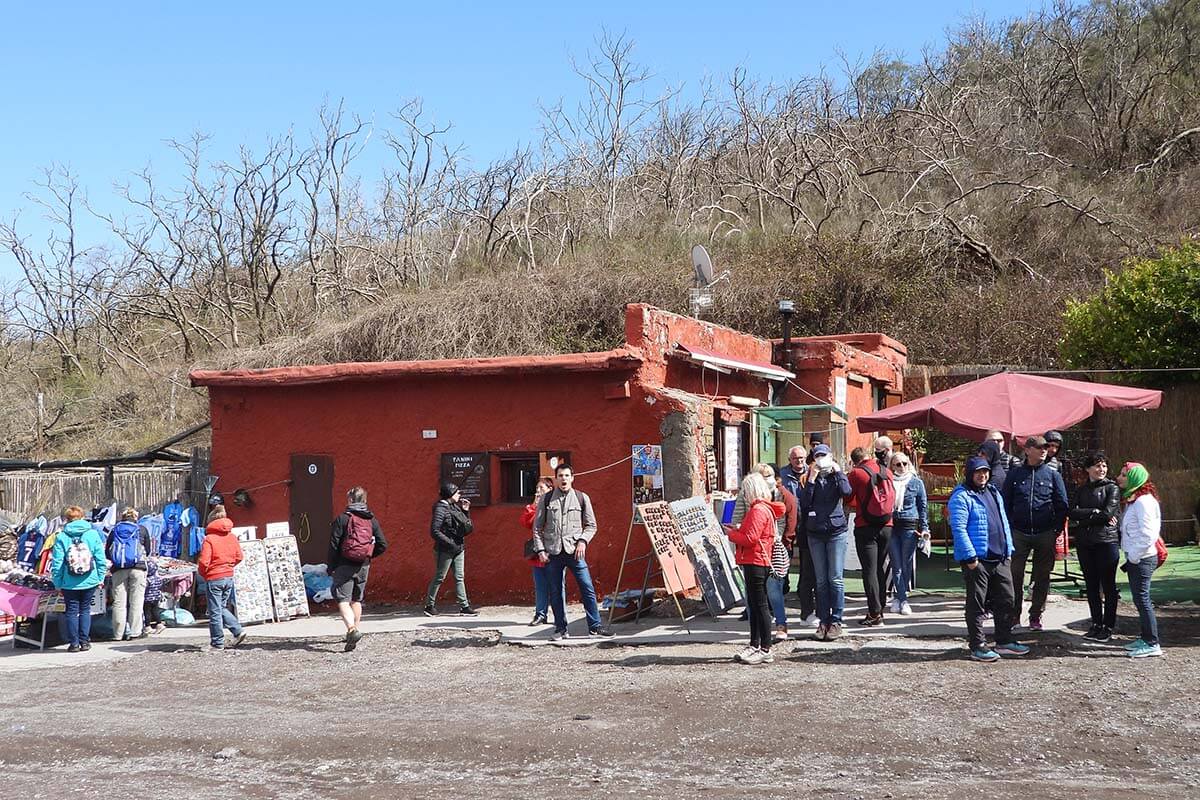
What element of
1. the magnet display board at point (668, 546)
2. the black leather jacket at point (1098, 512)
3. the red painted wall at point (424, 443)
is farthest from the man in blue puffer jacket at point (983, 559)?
the red painted wall at point (424, 443)

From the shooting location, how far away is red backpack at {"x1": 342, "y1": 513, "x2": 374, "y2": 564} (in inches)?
450

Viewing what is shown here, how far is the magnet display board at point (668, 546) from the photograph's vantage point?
458 inches

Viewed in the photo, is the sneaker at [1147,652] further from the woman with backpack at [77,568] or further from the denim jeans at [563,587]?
the woman with backpack at [77,568]

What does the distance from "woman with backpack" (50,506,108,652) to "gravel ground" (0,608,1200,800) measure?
1229 mm

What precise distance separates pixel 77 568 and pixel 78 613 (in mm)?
637

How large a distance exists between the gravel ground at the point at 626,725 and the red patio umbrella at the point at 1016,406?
2.34 meters

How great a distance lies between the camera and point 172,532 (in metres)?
14.9

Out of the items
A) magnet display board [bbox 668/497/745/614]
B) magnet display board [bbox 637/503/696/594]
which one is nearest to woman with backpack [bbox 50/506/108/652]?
magnet display board [bbox 637/503/696/594]

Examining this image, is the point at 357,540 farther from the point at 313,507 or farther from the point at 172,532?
the point at 172,532

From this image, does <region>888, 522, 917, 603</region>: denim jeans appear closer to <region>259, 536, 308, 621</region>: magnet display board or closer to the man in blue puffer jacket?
the man in blue puffer jacket

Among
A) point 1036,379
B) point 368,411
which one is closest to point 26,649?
point 368,411

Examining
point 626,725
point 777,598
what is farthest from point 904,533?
point 626,725

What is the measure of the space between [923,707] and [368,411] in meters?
8.67

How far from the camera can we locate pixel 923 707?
8031 mm
